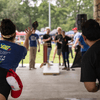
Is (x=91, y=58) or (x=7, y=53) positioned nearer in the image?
(x=91, y=58)

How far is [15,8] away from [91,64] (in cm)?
3816

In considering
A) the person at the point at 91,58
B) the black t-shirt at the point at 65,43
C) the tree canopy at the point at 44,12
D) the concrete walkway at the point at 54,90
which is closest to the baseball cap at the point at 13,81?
the person at the point at 91,58

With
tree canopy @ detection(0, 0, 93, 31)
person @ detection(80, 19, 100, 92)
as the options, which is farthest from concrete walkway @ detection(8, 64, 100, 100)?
tree canopy @ detection(0, 0, 93, 31)

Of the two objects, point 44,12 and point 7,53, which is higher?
point 44,12

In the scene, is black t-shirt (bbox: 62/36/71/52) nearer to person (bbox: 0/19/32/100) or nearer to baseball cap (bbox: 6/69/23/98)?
person (bbox: 0/19/32/100)

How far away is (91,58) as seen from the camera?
45.9 inches

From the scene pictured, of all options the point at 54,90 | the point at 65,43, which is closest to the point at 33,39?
the point at 65,43

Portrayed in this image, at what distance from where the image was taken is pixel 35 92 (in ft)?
12.4

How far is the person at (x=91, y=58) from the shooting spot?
117 cm

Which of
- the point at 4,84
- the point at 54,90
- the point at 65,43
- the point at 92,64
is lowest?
the point at 54,90

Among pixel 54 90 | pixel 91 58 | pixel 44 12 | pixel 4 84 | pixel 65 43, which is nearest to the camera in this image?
pixel 91 58

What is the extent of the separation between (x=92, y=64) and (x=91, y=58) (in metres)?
0.04

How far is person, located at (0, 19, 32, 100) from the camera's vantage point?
58.7 inches

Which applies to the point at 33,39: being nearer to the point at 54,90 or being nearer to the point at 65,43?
the point at 65,43
